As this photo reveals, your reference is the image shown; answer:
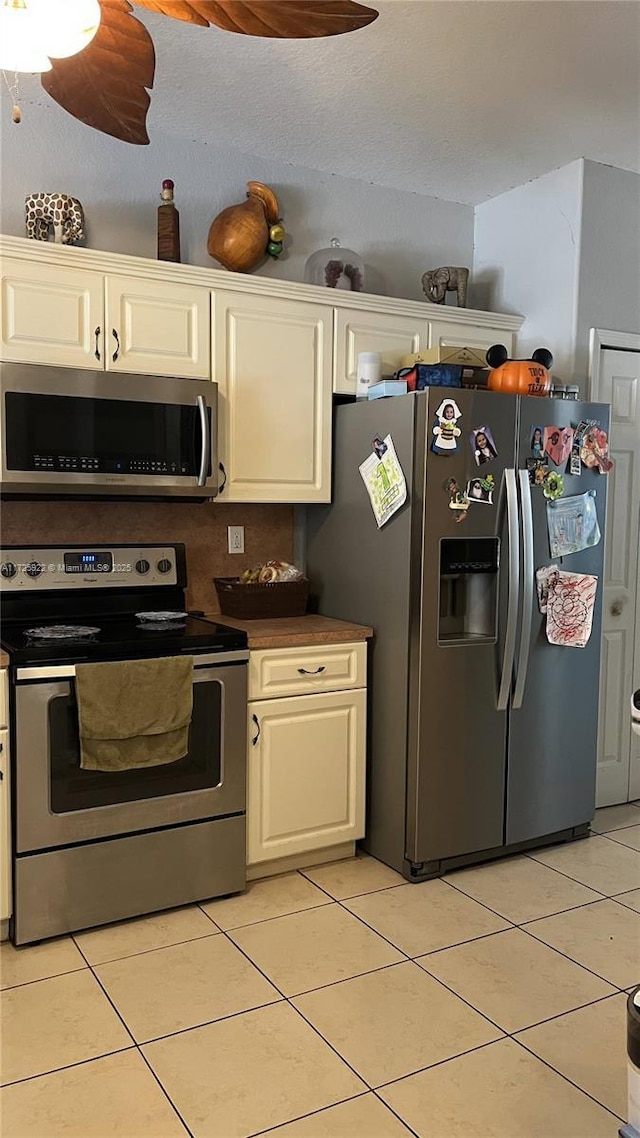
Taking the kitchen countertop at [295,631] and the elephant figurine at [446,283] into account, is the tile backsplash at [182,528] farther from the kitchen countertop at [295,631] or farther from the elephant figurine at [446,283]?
the elephant figurine at [446,283]

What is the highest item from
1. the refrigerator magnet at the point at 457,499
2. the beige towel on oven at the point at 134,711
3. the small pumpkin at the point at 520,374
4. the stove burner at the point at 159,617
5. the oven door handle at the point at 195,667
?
the small pumpkin at the point at 520,374

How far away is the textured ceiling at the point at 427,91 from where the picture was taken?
2582mm

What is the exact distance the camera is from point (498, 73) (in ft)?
9.35

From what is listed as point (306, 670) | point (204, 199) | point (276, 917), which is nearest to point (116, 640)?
point (306, 670)

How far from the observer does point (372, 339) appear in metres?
3.41

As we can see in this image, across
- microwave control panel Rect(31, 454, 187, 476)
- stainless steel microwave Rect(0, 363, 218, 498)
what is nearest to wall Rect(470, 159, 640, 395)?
stainless steel microwave Rect(0, 363, 218, 498)

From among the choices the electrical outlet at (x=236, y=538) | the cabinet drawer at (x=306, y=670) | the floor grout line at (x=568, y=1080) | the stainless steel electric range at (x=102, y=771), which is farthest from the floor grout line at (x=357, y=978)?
the electrical outlet at (x=236, y=538)

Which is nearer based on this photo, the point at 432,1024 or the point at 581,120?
the point at 432,1024

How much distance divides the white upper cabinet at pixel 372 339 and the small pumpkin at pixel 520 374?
379mm

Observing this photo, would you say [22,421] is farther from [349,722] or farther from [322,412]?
[349,722]

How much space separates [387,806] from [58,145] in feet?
8.43

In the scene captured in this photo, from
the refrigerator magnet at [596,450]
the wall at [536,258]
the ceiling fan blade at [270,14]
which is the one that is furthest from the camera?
the wall at [536,258]

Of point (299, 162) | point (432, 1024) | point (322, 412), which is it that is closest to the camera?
point (432, 1024)

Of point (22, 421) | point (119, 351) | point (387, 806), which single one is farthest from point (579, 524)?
point (22, 421)
